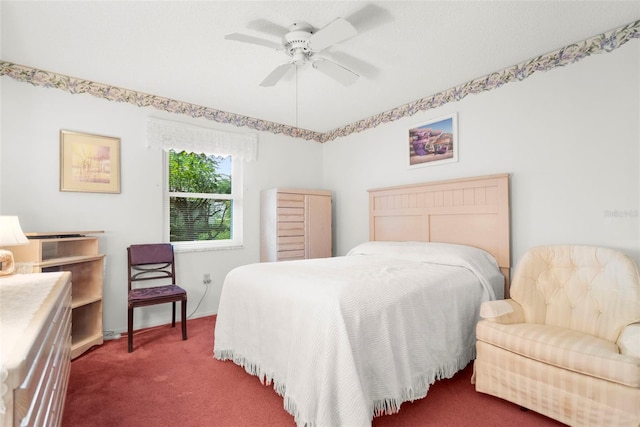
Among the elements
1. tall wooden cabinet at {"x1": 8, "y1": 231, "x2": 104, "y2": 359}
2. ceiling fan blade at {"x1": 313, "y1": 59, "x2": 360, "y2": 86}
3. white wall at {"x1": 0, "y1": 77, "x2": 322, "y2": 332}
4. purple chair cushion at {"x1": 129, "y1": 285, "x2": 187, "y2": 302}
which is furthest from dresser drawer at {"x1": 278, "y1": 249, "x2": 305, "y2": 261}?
ceiling fan blade at {"x1": 313, "y1": 59, "x2": 360, "y2": 86}

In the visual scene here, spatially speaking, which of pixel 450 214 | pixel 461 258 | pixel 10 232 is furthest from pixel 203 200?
pixel 461 258

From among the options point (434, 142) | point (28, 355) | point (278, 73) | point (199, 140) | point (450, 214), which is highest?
point (278, 73)

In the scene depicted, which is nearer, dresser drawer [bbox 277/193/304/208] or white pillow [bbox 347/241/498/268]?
white pillow [bbox 347/241/498/268]

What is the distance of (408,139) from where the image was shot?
3.77m

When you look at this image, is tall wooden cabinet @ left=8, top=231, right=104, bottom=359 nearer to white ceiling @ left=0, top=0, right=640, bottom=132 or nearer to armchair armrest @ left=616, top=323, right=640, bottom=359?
white ceiling @ left=0, top=0, right=640, bottom=132

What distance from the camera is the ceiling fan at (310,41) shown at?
1937mm

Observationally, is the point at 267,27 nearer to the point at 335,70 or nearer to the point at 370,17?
the point at 335,70

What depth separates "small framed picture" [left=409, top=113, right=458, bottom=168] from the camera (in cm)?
334

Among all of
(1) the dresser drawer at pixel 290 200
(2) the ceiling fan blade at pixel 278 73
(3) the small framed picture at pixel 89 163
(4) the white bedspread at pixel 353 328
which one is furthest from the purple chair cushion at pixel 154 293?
(2) the ceiling fan blade at pixel 278 73

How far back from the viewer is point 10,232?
2049 mm

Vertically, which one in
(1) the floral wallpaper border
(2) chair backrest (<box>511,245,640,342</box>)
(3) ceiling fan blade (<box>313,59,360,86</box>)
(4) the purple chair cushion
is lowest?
(4) the purple chair cushion

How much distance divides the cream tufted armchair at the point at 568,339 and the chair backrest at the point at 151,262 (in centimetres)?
302

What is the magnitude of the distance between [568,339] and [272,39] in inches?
111

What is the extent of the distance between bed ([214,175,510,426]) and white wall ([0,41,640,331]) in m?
0.32
